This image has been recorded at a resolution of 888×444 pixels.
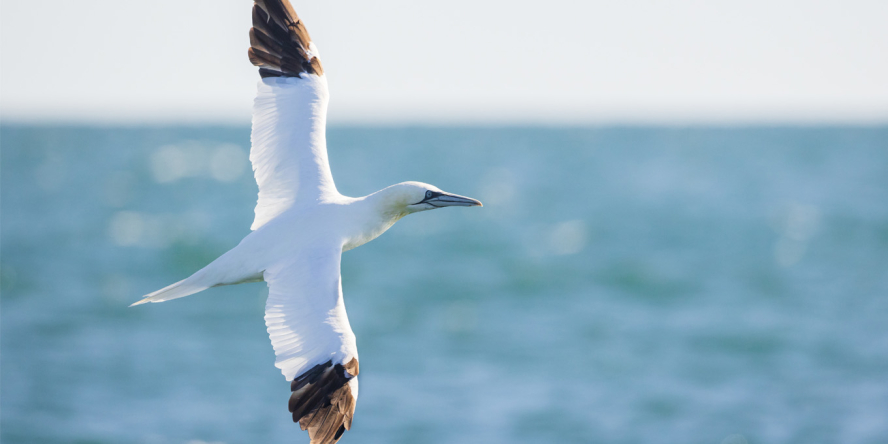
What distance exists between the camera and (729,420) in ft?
61.3

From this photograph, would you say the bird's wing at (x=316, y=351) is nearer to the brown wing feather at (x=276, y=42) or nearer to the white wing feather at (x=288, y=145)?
the white wing feather at (x=288, y=145)

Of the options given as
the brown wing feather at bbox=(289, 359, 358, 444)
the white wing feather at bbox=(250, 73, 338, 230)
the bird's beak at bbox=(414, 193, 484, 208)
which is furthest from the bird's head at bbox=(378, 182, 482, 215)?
the brown wing feather at bbox=(289, 359, 358, 444)

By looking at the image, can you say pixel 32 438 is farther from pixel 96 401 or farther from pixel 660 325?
pixel 660 325

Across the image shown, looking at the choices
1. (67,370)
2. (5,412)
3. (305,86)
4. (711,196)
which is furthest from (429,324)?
(711,196)

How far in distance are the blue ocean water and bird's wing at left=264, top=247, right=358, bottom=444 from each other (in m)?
10.6

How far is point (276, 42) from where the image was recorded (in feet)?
28.3

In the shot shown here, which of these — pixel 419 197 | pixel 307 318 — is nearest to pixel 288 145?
pixel 419 197

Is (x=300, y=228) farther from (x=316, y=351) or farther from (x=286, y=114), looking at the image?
(x=286, y=114)

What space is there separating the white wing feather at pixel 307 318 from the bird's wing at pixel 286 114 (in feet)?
3.30

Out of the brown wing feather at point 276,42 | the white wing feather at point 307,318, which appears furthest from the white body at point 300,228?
the brown wing feather at point 276,42

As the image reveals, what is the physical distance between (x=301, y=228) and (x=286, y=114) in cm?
127

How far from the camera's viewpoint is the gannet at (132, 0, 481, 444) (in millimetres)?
7129

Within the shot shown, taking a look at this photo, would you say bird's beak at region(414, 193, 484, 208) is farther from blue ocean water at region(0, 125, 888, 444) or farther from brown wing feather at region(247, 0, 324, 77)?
blue ocean water at region(0, 125, 888, 444)

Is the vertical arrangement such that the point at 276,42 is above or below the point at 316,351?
above
